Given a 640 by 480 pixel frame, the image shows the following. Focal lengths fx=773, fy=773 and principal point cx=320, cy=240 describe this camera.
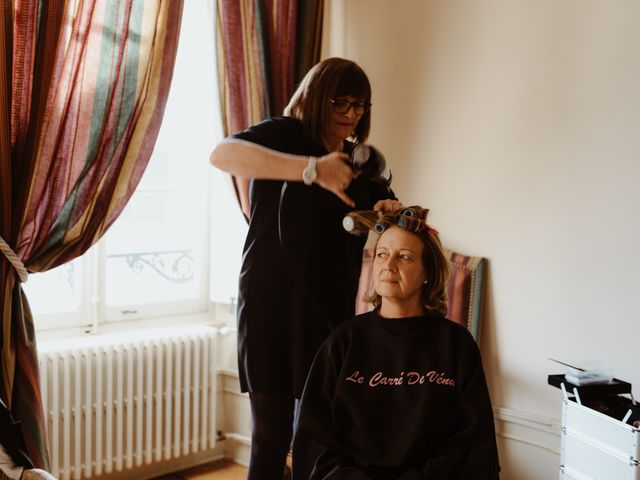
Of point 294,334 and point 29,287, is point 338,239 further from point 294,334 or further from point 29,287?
point 29,287

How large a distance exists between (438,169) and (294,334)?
4.52 feet

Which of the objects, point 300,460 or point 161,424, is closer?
point 300,460

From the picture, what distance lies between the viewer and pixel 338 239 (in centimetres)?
210

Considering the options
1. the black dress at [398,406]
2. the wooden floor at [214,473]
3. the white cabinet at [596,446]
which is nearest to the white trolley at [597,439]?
the white cabinet at [596,446]

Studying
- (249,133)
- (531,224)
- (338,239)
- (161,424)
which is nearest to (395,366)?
(338,239)

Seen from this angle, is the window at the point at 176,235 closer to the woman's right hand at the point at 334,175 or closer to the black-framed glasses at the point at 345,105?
the black-framed glasses at the point at 345,105

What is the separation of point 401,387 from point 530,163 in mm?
1372

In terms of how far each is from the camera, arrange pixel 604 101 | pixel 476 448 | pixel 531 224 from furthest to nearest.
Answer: pixel 531 224 → pixel 604 101 → pixel 476 448

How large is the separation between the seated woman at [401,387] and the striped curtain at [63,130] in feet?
3.73

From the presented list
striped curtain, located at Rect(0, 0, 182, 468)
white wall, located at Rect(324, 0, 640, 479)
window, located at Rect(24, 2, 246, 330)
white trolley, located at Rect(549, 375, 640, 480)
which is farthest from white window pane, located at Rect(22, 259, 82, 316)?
white trolley, located at Rect(549, 375, 640, 480)

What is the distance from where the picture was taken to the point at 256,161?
6.52 ft

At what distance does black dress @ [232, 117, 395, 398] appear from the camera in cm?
206

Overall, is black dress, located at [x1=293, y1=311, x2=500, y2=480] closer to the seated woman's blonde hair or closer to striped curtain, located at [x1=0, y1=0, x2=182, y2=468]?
the seated woman's blonde hair

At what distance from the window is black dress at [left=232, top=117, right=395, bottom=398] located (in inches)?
45.8
